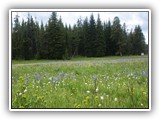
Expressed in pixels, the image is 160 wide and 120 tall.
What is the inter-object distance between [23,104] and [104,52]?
2.84 ft

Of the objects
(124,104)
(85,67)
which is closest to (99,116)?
(124,104)

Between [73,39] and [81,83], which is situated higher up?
[73,39]

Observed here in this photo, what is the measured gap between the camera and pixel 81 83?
9.82ft

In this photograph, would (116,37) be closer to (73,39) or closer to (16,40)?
(73,39)

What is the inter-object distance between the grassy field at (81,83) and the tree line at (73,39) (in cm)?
7

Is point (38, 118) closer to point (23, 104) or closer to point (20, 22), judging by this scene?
point (23, 104)

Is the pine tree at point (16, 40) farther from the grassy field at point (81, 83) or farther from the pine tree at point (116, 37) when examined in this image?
the pine tree at point (116, 37)

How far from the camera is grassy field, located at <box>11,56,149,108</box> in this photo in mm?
2869

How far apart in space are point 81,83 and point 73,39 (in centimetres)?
41

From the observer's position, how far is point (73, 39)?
9.71 ft

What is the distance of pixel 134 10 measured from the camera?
2906 millimetres

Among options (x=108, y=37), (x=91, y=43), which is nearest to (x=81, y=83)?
(x=91, y=43)

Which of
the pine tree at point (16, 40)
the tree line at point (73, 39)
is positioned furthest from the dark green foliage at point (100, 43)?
the pine tree at point (16, 40)

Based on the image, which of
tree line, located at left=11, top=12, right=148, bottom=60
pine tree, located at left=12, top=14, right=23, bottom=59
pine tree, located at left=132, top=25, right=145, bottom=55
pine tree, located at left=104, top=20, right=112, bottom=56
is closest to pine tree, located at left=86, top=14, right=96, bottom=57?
tree line, located at left=11, top=12, right=148, bottom=60
